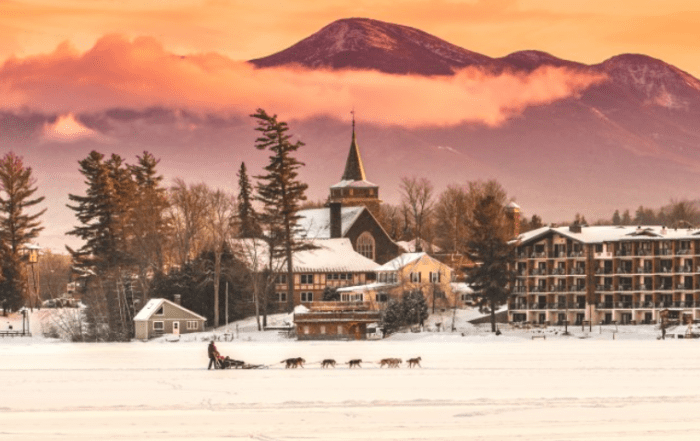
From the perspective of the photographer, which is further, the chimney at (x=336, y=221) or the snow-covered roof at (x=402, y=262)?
the chimney at (x=336, y=221)

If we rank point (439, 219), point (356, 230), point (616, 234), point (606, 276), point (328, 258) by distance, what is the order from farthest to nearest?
point (439, 219), point (356, 230), point (328, 258), point (616, 234), point (606, 276)

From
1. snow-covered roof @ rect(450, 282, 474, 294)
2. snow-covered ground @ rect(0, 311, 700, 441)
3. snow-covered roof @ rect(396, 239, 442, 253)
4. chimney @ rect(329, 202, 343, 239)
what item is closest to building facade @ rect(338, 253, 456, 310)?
snow-covered roof @ rect(450, 282, 474, 294)

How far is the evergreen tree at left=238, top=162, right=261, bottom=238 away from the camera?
4815 inches

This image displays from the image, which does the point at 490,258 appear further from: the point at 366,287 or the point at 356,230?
the point at 356,230

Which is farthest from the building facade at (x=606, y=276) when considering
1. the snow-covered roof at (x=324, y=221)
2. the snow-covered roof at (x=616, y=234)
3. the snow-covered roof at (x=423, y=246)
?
the snow-covered roof at (x=423, y=246)

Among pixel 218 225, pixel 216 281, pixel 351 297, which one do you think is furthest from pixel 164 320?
pixel 351 297

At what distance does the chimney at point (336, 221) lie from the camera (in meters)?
146

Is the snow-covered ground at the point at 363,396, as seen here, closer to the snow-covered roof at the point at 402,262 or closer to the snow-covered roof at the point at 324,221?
the snow-covered roof at the point at 402,262

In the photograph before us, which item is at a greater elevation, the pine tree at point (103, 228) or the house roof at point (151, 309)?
the pine tree at point (103, 228)

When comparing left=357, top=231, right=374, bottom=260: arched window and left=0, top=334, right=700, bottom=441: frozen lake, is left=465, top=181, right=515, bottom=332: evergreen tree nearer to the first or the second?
left=0, top=334, right=700, bottom=441: frozen lake

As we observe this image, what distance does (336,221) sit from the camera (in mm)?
147375

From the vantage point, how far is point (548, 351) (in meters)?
78.5

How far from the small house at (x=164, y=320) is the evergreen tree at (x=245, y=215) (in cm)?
1164

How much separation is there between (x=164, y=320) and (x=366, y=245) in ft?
140
